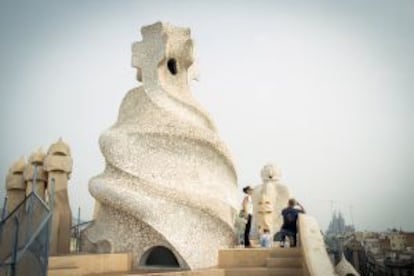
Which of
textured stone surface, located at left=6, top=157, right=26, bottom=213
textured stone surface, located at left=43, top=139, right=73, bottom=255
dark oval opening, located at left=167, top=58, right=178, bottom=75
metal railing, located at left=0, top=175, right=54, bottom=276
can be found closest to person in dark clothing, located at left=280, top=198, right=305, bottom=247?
metal railing, located at left=0, top=175, right=54, bottom=276

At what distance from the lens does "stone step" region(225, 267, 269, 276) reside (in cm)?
662

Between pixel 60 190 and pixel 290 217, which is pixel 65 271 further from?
pixel 290 217

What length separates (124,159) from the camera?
8930 mm

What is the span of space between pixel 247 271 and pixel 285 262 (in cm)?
63

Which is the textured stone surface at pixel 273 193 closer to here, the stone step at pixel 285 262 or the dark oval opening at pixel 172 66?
the dark oval opening at pixel 172 66

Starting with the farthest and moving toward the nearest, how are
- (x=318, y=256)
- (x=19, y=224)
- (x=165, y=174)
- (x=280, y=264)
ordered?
(x=165, y=174) → (x=280, y=264) → (x=318, y=256) → (x=19, y=224)

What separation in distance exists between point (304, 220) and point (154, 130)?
3816 mm

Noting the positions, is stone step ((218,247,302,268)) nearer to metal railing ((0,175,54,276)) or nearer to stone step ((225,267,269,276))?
stone step ((225,267,269,276))

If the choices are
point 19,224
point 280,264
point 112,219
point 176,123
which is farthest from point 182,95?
point 19,224

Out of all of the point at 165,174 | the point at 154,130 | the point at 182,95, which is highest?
the point at 182,95

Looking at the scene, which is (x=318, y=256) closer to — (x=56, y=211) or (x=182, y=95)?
(x=182, y=95)

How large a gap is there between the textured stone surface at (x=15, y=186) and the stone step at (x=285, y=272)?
7.11m

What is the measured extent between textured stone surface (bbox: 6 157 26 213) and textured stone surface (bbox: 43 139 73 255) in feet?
3.58

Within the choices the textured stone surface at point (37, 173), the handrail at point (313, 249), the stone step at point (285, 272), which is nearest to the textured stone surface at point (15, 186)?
the textured stone surface at point (37, 173)
